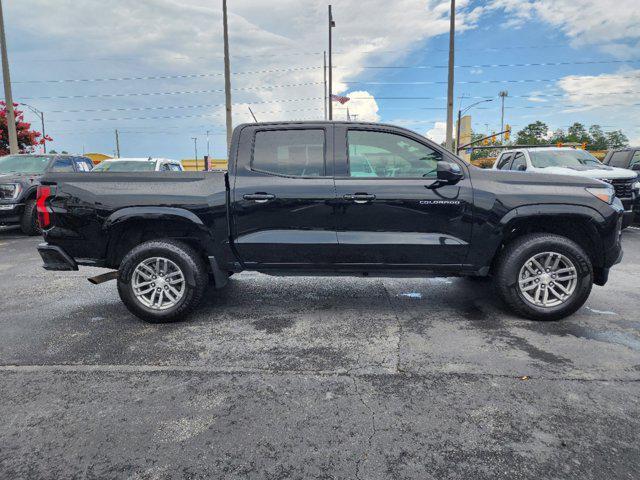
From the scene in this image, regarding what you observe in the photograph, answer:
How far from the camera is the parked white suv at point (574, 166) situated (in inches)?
383

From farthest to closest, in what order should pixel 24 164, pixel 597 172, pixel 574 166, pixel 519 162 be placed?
pixel 519 162
pixel 24 164
pixel 574 166
pixel 597 172

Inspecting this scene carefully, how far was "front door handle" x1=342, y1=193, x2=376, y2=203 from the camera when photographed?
13.7 ft

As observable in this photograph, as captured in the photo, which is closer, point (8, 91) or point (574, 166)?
point (574, 166)

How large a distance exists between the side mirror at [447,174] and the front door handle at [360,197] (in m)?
0.58

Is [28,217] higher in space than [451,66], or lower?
lower

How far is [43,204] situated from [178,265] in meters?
1.44

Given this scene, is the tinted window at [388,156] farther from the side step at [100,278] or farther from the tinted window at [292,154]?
the side step at [100,278]

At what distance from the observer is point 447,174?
13.3ft

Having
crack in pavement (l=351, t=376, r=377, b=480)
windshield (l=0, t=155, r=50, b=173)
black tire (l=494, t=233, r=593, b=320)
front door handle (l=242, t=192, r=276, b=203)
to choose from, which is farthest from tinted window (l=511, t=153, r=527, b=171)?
windshield (l=0, t=155, r=50, b=173)

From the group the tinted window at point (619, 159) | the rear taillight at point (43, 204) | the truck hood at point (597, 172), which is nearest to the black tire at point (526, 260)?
the rear taillight at point (43, 204)

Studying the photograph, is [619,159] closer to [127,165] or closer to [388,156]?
[388,156]

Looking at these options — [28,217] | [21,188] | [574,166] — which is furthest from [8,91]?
[574,166]

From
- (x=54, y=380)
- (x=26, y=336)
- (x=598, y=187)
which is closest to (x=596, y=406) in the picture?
(x=598, y=187)

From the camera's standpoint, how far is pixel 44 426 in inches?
102
